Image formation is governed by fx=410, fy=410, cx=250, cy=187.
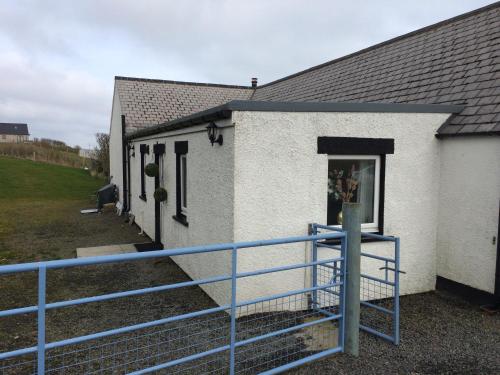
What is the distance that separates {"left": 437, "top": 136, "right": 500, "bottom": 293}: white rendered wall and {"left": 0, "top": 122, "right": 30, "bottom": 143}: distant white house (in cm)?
9772

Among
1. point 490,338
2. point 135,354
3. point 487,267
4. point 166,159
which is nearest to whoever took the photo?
point 135,354

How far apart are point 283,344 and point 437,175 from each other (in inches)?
157

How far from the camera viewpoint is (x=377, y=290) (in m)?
6.47

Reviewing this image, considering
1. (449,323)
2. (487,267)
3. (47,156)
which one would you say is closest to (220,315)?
(449,323)

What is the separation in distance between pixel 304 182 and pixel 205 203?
172cm

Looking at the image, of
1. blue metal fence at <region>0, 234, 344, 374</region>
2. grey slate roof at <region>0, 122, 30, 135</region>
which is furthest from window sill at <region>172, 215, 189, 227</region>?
grey slate roof at <region>0, 122, 30, 135</region>

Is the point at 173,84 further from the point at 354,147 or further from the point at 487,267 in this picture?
the point at 487,267

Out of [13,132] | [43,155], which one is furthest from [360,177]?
[13,132]

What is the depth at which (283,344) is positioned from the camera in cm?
481

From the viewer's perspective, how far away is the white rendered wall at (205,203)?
5723 mm

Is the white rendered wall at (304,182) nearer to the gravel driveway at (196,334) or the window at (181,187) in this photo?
the gravel driveway at (196,334)

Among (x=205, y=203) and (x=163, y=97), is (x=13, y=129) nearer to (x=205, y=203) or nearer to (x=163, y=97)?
(x=163, y=97)

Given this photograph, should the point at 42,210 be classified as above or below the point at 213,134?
below

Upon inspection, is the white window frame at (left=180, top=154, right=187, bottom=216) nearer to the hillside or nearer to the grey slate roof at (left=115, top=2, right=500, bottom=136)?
the grey slate roof at (left=115, top=2, right=500, bottom=136)
